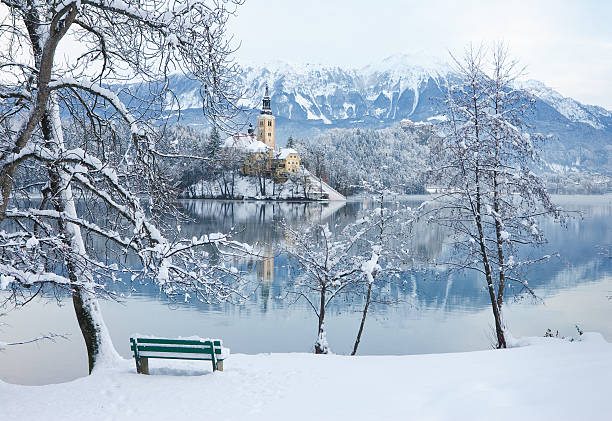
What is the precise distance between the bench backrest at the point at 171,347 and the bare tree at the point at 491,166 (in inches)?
285

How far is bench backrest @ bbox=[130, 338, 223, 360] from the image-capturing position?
8.76 m

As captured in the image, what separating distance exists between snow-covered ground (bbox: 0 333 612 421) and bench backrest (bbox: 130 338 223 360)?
1.35ft

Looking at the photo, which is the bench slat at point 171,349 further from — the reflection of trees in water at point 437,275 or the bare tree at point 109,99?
the reflection of trees in water at point 437,275

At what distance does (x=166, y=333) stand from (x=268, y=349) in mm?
4241

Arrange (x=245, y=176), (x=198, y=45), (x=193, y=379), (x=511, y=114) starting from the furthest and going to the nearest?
(x=245, y=176) < (x=511, y=114) < (x=193, y=379) < (x=198, y=45)

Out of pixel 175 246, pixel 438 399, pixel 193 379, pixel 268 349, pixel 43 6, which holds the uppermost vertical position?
pixel 43 6

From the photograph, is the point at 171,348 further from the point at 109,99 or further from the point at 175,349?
the point at 109,99

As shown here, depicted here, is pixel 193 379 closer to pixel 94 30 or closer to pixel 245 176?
pixel 94 30

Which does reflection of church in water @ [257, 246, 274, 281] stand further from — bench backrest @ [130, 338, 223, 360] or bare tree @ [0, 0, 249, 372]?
bare tree @ [0, 0, 249, 372]

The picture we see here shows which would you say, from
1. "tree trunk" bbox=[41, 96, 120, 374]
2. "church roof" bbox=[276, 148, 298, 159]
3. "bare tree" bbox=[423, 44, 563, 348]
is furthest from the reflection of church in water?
"church roof" bbox=[276, 148, 298, 159]

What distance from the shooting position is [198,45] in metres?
6.34

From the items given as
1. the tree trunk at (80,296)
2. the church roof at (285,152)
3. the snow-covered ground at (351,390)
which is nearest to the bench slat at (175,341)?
the snow-covered ground at (351,390)

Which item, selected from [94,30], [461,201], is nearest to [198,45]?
[94,30]

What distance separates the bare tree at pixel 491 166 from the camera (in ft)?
43.7
